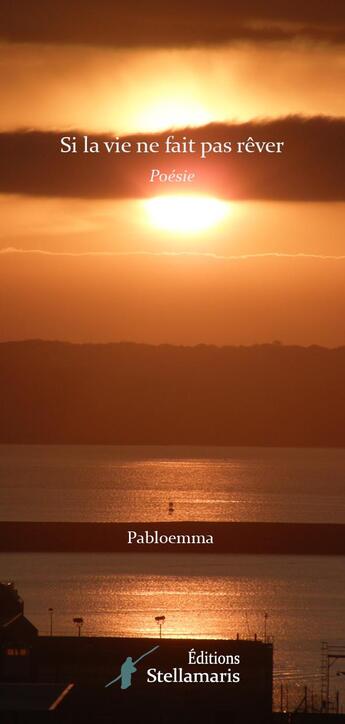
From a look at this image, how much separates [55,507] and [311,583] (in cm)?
4682

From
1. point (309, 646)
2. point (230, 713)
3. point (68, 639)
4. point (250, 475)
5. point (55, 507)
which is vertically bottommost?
point (230, 713)

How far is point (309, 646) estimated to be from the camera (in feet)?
134

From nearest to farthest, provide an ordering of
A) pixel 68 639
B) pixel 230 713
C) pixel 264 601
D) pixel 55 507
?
pixel 230 713
pixel 68 639
pixel 264 601
pixel 55 507

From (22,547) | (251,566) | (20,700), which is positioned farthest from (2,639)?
(22,547)

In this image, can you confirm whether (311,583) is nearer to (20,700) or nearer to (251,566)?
(251,566)

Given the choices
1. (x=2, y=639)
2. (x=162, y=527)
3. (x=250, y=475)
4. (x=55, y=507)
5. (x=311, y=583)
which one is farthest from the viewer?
(x=250, y=475)

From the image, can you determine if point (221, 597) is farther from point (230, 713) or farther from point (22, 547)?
point (230, 713)

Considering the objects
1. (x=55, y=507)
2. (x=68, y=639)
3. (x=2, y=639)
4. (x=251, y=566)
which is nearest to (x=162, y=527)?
(x=251, y=566)

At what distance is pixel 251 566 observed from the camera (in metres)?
63.7

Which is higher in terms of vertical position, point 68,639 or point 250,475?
point 250,475

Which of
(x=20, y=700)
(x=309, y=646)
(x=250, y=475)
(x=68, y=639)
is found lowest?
(x=20, y=700)

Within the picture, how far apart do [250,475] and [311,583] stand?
102730 mm

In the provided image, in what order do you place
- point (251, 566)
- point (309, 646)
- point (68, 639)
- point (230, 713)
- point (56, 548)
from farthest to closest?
point (56, 548) < point (251, 566) < point (309, 646) < point (68, 639) < point (230, 713)

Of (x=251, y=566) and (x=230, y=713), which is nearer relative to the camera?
(x=230, y=713)
